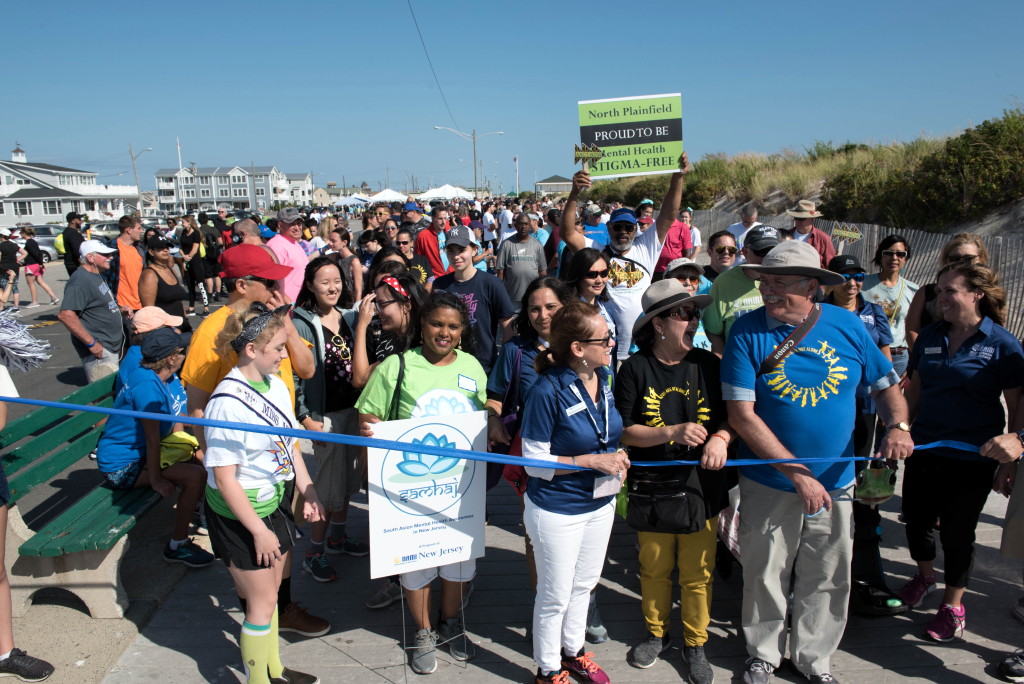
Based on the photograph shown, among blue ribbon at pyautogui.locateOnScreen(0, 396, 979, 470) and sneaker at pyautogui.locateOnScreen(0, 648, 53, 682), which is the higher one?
blue ribbon at pyautogui.locateOnScreen(0, 396, 979, 470)

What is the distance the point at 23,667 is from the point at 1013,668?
15.3ft

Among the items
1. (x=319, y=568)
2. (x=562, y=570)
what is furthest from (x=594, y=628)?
(x=319, y=568)

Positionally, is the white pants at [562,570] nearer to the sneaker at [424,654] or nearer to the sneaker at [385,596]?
the sneaker at [424,654]

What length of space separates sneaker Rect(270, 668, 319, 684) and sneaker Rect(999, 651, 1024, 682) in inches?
127

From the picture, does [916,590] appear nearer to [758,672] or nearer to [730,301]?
[758,672]

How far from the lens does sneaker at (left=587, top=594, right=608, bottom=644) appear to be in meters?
3.50

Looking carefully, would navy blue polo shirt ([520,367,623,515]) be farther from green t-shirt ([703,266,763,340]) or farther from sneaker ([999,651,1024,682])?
sneaker ([999,651,1024,682])

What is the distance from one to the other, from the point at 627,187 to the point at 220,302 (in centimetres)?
2897

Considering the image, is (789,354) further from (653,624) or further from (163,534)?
(163,534)

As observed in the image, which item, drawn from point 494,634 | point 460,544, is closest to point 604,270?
point 460,544

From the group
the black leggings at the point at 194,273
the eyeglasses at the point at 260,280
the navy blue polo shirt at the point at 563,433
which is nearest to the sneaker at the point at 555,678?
the navy blue polo shirt at the point at 563,433

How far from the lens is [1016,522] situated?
11.2 feet

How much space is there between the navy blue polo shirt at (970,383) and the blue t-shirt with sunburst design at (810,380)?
692 millimetres

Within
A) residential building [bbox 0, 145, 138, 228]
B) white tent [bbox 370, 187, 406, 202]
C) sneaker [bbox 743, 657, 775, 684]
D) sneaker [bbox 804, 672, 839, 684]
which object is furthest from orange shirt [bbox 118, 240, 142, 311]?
residential building [bbox 0, 145, 138, 228]
